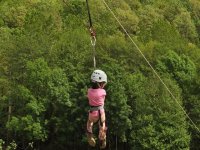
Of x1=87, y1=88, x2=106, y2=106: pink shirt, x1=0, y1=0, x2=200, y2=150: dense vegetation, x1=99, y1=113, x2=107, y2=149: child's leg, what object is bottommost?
x1=0, y1=0, x2=200, y2=150: dense vegetation

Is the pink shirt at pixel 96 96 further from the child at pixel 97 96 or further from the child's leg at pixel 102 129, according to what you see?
the child's leg at pixel 102 129

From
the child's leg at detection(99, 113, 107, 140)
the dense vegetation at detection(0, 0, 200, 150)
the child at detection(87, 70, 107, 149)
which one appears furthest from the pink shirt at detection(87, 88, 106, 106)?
the dense vegetation at detection(0, 0, 200, 150)

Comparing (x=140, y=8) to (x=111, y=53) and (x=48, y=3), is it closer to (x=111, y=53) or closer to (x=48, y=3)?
(x=48, y=3)

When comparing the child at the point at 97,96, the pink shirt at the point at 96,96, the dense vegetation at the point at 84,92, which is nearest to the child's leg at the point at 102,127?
the child at the point at 97,96

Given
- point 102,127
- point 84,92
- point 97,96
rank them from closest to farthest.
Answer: point 97,96 → point 102,127 → point 84,92

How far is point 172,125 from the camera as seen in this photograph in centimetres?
4028

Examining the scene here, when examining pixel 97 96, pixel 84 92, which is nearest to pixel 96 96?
pixel 97 96

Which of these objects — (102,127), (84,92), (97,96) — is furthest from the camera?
(84,92)

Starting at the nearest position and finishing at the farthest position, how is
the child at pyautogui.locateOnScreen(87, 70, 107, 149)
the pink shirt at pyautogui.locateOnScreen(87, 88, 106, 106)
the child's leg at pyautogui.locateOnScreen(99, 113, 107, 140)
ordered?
1. the child at pyautogui.locateOnScreen(87, 70, 107, 149)
2. the pink shirt at pyautogui.locateOnScreen(87, 88, 106, 106)
3. the child's leg at pyautogui.locateOnScreen(99, 113, 107, 140)

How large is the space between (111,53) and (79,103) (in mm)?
6022

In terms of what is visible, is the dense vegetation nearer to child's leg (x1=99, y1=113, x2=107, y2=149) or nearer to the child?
child's leg (x1=99, y1=113, x2=107, y2=149)

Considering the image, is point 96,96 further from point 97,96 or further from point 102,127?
point 102,127

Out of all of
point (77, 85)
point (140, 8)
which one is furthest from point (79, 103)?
point (140, 8)

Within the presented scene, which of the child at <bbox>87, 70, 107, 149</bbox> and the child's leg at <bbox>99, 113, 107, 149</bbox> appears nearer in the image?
the child at <bbox>87, 70, 107, 149</bbox>
